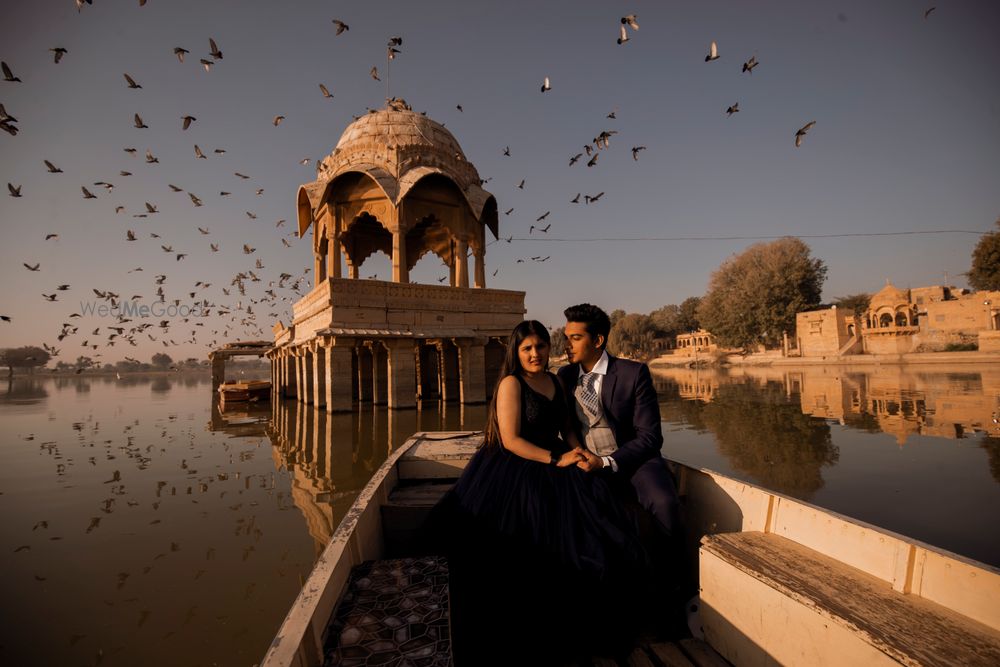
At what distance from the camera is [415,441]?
5910 millimetres

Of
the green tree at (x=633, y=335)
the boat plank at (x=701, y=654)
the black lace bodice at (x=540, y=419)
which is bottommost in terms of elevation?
the boat plank at (x=701, y=654)

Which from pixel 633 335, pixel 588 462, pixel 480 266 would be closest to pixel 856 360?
pixel 633 335

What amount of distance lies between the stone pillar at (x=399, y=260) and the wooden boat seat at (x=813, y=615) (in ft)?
52.4

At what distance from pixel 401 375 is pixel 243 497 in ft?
29.0

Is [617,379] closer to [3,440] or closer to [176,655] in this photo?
[176,655]

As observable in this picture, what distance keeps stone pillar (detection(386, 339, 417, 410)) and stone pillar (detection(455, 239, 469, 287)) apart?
4.58 m

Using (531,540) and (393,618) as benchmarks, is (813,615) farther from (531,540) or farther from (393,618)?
(393,618)

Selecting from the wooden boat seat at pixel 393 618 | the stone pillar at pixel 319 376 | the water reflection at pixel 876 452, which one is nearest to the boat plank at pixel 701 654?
the wooden boat seat at pixel 393 618

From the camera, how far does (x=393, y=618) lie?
101 inches

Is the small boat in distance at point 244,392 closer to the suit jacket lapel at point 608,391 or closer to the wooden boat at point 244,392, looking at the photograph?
the wooden boat at point 244,392

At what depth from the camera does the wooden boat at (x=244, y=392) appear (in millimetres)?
23125

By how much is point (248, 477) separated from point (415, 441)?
4401mm

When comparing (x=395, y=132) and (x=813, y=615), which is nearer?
(x=813, y=615)

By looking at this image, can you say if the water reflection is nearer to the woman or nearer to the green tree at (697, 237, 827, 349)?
the woman
